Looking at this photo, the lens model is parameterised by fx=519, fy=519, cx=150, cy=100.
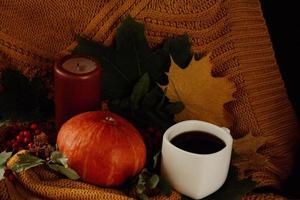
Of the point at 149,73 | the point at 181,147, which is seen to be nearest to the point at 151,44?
the point at 149,73

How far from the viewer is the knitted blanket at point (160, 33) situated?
0.94 m

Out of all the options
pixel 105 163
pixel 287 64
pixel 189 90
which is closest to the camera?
pixel 105 163

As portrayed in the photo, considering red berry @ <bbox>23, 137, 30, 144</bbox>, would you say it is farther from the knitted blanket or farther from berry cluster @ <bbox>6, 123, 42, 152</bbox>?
the knitted blanket

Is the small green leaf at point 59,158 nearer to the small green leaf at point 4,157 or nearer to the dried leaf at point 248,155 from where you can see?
the small green leaf at point 4,157

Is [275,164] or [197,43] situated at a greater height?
[197,43]

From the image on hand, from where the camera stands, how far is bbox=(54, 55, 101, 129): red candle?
0.82 m

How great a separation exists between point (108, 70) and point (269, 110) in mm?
308

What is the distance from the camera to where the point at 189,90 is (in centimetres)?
→ 92

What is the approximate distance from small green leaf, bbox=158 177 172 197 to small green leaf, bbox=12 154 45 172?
18 cm

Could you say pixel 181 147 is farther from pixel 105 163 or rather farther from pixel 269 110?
pixel 269 110

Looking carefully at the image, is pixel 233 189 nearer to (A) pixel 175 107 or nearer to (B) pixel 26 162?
(A) pixel 175 107

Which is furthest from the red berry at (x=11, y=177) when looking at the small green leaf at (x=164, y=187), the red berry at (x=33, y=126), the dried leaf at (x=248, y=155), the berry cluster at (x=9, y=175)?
the dried leaf at (x=248, y=155)

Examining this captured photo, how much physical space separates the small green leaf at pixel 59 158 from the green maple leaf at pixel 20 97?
6.3 inches

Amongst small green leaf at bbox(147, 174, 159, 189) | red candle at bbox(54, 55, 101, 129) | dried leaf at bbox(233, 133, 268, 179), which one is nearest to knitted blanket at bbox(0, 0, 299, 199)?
dried leaf at bbox(233, 133, 268, 179)
